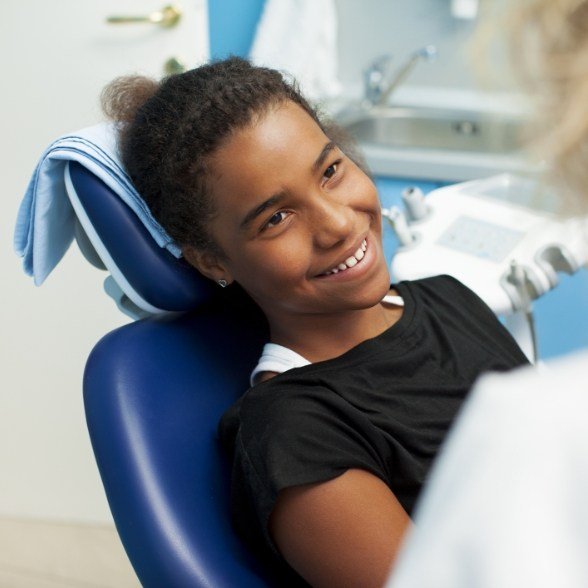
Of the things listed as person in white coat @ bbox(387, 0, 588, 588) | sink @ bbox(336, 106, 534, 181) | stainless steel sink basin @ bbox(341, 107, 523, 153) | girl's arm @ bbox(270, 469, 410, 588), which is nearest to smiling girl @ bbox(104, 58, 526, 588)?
girl's arm @ bbox(270, 469, 410, 588)

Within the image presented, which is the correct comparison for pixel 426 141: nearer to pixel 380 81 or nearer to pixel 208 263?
pixel 380 81

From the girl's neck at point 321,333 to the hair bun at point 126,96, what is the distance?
337 millimetres

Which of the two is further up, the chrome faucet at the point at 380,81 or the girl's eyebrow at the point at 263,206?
the girl's eyebrow at the point at 263,206

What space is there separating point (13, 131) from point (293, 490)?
45.8 inches

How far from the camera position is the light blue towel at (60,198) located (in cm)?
112

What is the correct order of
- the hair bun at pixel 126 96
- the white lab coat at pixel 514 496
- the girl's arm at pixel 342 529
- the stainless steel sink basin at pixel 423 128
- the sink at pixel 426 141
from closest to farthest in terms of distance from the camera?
the white lab coat at pixel 514 496 < the girl's arm at pixel 342 529 < the hair bun at pixel 126 96 < the sink at pixel 426 141 < the stainless steel sink basin at pixel 423 128

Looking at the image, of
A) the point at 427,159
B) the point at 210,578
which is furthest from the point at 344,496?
the point at 427,159

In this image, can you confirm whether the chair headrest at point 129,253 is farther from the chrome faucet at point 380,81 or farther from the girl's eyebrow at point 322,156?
the chrome faucet at point 380,81

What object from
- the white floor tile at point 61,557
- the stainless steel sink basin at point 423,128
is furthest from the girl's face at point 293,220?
the stainless steel sink basin at point 423,128

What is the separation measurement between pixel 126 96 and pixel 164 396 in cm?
41

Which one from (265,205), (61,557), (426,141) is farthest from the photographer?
(426,141)

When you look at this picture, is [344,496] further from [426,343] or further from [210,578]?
[426,343]

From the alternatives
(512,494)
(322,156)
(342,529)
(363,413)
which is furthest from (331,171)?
(512,494)

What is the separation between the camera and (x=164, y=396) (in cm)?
113
